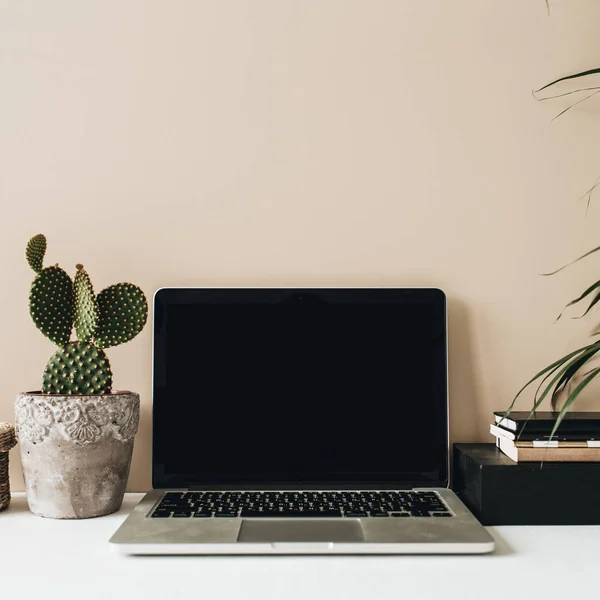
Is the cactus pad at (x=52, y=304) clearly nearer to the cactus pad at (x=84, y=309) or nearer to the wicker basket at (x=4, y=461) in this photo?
the cactus pad at (x=84, y=309)

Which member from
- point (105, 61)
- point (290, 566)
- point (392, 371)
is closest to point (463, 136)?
point (392, 371)

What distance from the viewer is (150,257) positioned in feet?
3.66

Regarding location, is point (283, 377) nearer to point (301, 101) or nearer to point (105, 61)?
point (301, 101)

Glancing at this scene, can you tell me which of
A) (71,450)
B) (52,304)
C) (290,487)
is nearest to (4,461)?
(71,450)

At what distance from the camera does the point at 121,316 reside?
97 cm

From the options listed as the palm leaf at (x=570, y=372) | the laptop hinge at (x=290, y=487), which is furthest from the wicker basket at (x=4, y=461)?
the palm leaf at (x=570, y=372)

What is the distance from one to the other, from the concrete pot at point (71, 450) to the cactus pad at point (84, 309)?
11 centimetres

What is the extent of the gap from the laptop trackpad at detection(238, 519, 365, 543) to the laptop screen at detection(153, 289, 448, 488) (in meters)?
0.18

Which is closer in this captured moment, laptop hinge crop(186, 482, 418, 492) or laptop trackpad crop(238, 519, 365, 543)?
laptop trackpad crop(238, 519, 365, 543)

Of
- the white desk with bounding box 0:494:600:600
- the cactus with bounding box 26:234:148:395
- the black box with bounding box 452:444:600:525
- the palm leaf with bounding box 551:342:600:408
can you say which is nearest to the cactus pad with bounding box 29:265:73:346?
the cactus with bounding box 26:234:148:395

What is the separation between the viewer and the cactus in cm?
93

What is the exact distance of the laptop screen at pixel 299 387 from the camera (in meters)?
1.01

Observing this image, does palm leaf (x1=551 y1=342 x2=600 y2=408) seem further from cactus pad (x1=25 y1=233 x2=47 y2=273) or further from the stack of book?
cactus pad (x1=25 y1=233 x2=47 y2=273)

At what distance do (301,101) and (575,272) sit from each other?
1.93 ft
